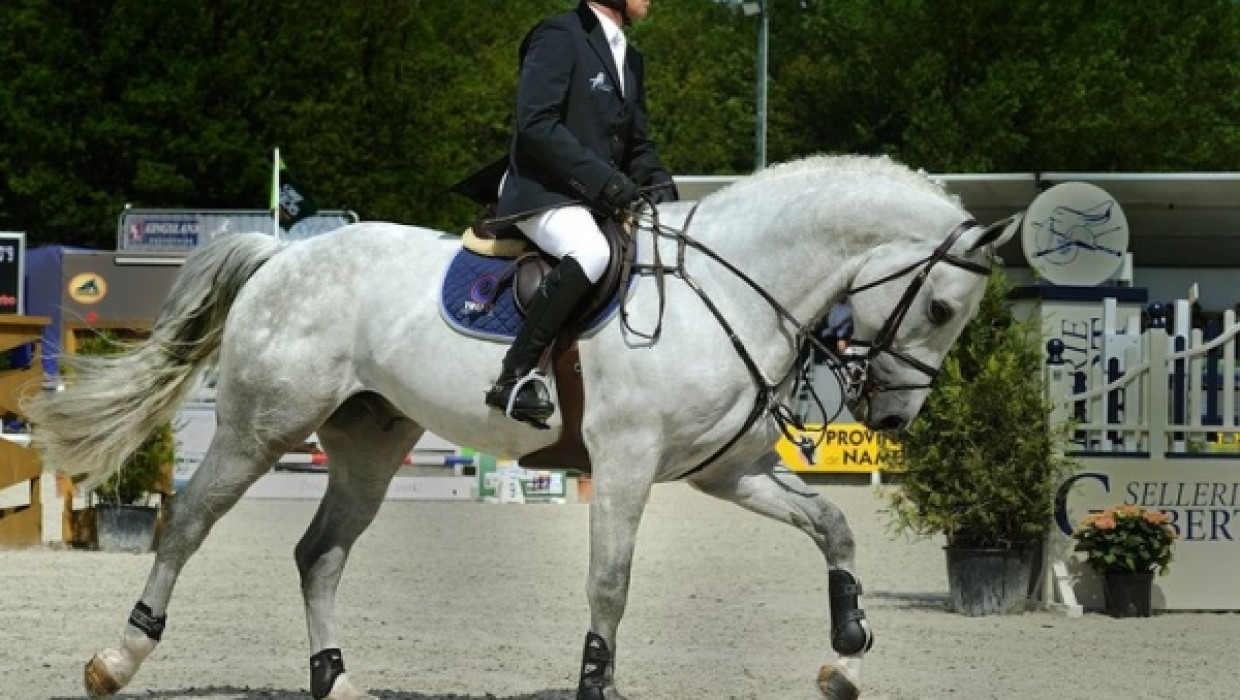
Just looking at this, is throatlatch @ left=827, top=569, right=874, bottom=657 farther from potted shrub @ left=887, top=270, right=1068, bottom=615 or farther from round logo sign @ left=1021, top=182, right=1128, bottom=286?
round logo sign @ left=1021, top=182, right=1128, bottom=286

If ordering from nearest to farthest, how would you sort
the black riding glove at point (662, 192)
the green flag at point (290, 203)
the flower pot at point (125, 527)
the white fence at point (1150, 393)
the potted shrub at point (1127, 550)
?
1. the black riding glove at point (662, 192)
2. the potted shrub at point (1127, 550)
3. the white fence at point (1150, 393)
4. the flower pot at point (125, 527)
5. the green flag at point (290, 203)

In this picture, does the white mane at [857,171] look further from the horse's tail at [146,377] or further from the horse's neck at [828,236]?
the horse's tail at [146,377]

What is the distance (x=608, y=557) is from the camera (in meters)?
7.26

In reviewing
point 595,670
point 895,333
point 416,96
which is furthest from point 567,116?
point 416,96

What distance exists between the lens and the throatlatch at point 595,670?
7227mm

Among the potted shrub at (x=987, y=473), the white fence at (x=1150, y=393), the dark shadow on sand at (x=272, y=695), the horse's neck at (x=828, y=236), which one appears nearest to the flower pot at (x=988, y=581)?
the potted shrub at (x=987, y=473)

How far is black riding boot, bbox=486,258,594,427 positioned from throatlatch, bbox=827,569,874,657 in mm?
1196

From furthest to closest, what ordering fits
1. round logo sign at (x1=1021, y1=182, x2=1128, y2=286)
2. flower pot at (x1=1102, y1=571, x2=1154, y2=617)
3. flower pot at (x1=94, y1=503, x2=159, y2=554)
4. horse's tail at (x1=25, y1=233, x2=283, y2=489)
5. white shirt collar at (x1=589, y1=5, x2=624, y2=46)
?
1. flower pot at (x1=94, y1=503, x2=159, y2=554)
2. round logo sign at (x1=1021, y1=182, x2=1128, y2=286)
3. flower pot at (x1=1102, y1=571, x2=1154, y2=617)
4. horse's tail at (x1=25, y1=233, x2=283, y2=489)
5. white shirt collar at (x1=589, y1=5, x2=624, y2=46)

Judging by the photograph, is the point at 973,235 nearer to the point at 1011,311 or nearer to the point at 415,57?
the point at 1011,311

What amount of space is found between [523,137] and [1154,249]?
19.6 m

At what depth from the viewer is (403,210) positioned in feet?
142

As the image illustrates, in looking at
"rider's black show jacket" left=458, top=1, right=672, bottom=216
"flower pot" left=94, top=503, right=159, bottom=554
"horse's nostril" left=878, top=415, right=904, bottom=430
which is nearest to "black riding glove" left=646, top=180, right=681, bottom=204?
"rider's black show jacket" left=458, top=1, right=672, bottom=216

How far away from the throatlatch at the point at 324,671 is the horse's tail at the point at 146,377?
1.19 m

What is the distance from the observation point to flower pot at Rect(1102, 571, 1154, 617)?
38.8 feet
